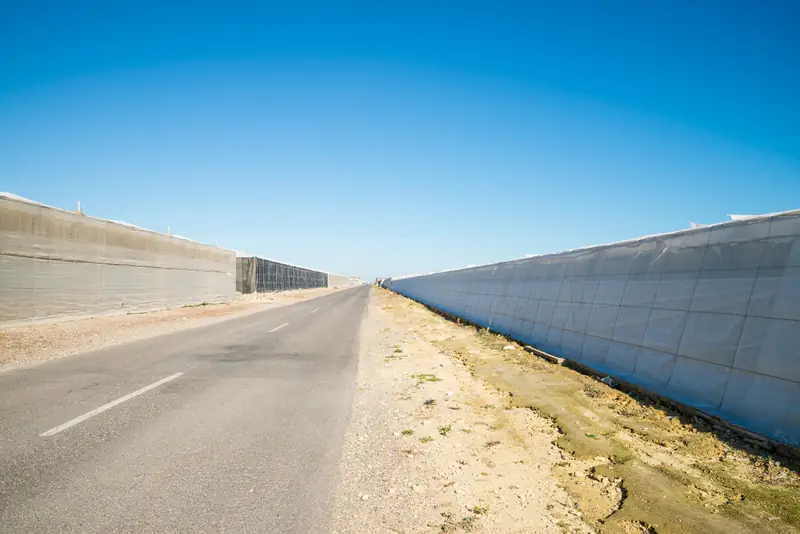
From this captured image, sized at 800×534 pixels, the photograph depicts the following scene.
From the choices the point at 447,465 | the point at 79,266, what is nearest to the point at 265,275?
the point at 79,266

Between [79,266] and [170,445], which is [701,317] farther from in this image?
[79,266]

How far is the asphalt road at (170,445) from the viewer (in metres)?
3.12

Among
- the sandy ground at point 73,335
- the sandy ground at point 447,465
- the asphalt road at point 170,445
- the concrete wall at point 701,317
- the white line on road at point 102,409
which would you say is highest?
the concrete wall at point 701,317

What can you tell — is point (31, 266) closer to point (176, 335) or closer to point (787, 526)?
point (176, 335)

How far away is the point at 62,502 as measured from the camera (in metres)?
3.22

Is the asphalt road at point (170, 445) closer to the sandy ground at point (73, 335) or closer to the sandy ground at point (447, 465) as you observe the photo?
the sandy ground at point (447, 465)

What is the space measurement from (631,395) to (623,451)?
2469mm

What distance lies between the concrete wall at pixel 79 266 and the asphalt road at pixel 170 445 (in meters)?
7.66

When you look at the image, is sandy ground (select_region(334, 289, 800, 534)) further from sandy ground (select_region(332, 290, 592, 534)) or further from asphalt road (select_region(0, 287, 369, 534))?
asphalt road (select_region(0, 287, 369, 534))

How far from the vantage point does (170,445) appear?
442cm

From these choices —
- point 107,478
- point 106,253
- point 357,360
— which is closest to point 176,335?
point 357,360

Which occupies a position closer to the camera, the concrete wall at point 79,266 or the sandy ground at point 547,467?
the sandy ground at point 547,467

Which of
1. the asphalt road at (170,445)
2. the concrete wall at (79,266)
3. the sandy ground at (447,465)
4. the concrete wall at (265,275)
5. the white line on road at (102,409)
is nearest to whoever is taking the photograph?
the asphalt road at (170,445)

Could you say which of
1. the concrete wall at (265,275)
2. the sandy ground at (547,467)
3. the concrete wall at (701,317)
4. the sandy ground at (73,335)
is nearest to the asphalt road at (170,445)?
the sandy ground at (547,467)
